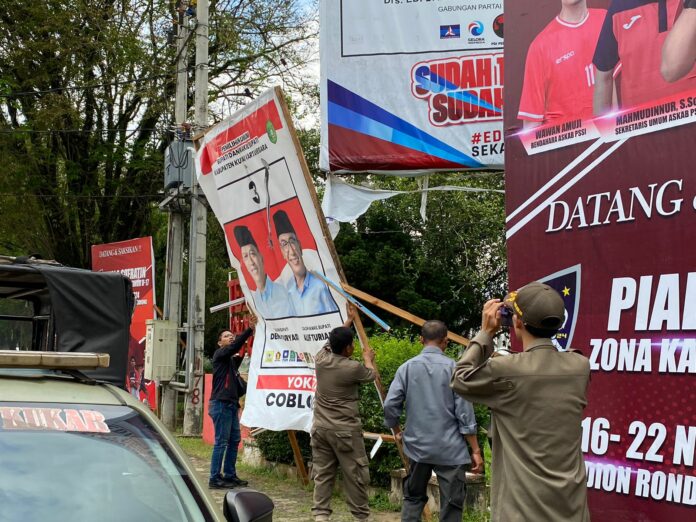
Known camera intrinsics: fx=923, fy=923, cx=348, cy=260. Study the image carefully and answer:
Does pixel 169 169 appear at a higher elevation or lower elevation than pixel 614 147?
higher

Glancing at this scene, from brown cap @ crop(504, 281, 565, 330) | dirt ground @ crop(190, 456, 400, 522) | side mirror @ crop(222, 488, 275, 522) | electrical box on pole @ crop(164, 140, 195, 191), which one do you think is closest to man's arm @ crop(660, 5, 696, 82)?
brown cap @ crop(504, 281, 565, 330)

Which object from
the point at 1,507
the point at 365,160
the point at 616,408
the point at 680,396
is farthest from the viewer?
the point at 365,160

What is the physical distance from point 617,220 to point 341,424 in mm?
3969

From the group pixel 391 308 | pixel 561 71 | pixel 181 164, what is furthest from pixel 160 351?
pixel 561 71

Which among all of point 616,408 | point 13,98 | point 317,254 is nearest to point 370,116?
point 317,254

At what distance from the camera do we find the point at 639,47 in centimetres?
512

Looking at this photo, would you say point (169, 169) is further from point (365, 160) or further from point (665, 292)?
point (665, 292)

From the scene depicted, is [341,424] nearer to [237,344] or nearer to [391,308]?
[391,308]

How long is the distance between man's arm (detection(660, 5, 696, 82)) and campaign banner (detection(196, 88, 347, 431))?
13.6 ft

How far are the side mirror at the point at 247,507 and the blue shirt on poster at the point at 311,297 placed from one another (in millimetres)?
5018

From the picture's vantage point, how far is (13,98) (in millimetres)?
25547

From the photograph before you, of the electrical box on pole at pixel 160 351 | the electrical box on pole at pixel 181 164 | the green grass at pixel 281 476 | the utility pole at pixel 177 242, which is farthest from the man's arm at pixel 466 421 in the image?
the utility pole at pixel 177 242

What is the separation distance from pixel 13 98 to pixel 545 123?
2276cm

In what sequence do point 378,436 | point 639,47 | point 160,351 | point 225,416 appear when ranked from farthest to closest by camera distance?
1. point 160,351
2. point 225,416
3. point 378,436
4. point 639,47
